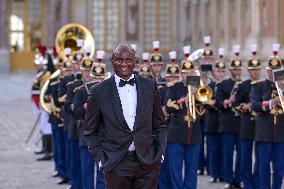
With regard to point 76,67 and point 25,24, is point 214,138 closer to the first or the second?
point 76,67

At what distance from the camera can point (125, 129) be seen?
22.9ft

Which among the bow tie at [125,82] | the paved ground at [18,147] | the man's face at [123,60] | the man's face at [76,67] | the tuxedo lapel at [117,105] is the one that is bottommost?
the paved ground at [18,147]

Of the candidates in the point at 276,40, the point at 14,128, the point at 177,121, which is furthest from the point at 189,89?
the point at 276,40

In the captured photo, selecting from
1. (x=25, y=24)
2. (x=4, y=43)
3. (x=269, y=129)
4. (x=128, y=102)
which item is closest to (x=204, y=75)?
(x=269, y=129)

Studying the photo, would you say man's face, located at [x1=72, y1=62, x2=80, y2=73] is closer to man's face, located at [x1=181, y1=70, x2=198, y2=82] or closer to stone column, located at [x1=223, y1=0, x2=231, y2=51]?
man's face, located at [x1=181, y1=70, x2=198, y2=82]

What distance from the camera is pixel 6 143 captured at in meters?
18.9

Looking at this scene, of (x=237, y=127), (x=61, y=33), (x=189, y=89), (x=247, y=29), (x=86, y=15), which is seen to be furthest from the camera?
(x=86, y=15)

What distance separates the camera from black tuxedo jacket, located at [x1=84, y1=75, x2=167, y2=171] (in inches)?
274

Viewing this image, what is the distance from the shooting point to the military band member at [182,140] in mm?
11188

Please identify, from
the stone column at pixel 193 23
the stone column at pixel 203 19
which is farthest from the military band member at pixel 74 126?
the stone column at pixel 193 23

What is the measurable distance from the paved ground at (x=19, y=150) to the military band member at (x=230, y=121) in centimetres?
28

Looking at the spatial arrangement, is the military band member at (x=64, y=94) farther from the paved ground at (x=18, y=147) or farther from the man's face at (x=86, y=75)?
the man's face at (x=86, y=75)

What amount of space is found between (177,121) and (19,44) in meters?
30.2

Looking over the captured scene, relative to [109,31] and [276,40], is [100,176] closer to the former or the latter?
[276,40]
